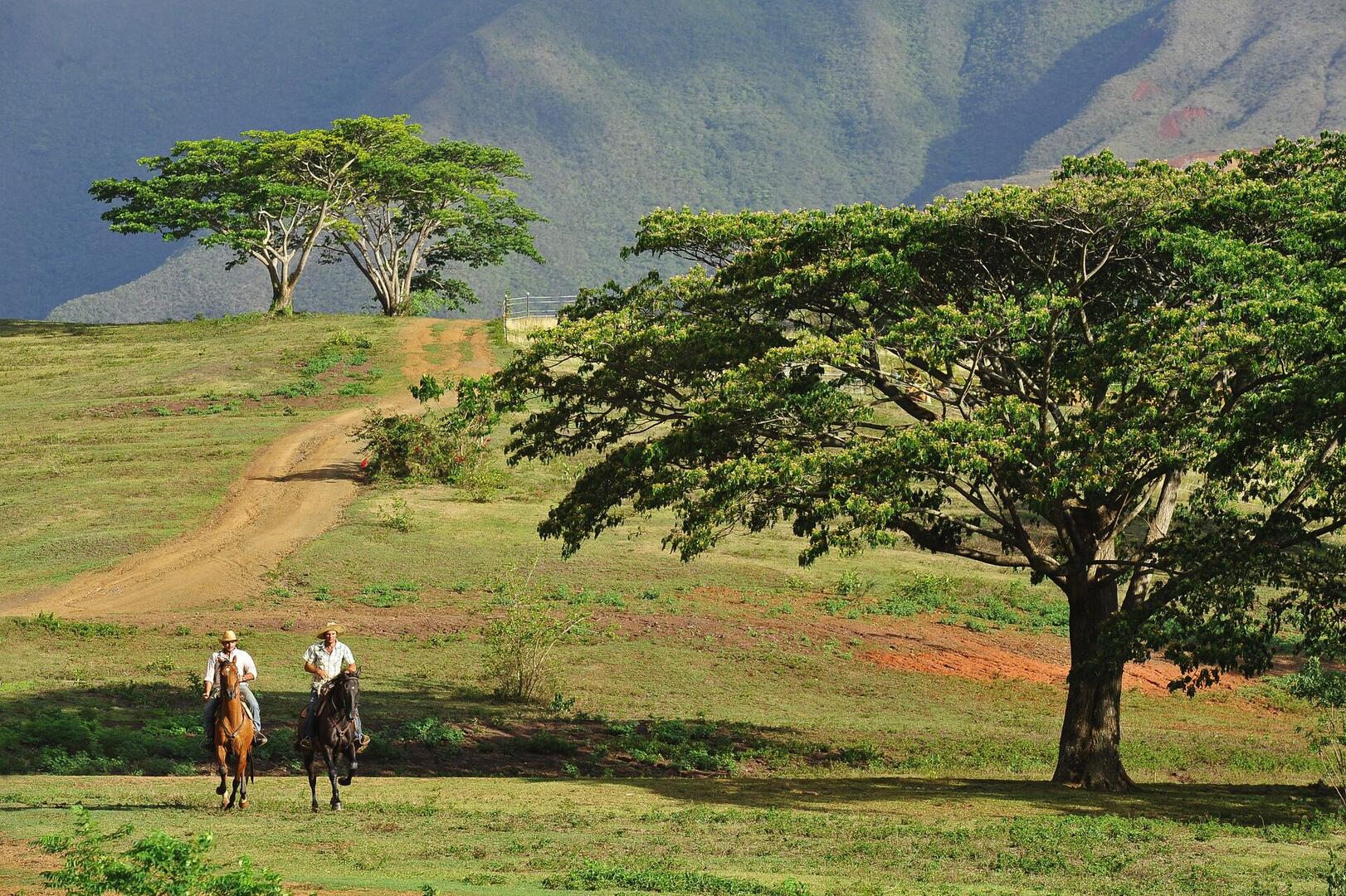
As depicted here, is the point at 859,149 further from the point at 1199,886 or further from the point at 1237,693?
the point at 1199,886

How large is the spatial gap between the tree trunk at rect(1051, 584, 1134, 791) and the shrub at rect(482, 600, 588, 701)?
9.43m

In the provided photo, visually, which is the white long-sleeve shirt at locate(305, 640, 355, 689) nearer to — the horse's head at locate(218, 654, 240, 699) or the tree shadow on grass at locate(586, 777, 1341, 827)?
the horse's head at locate(218, 654, 240, 699)

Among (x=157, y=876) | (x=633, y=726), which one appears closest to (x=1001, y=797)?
(x=633, y=726)

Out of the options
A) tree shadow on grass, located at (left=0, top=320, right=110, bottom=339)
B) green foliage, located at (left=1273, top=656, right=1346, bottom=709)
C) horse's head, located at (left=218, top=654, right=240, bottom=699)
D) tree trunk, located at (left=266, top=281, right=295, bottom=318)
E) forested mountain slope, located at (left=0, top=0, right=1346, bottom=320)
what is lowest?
horse's head, located at (left=218, top=654, right=240, bottom=699)

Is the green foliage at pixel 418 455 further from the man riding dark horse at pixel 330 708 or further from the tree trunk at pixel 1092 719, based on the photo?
the man riding dark horse at pixel 330 708

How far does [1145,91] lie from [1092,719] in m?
171

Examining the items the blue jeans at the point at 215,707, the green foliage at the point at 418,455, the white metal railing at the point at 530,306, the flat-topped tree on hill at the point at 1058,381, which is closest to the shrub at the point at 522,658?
the flat-topped tree on hill at the point at 1058,381

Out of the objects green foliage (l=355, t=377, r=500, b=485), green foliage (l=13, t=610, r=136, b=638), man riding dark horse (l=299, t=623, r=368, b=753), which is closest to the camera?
man riding dark horse (l=299, t=623, r=368, b=753)

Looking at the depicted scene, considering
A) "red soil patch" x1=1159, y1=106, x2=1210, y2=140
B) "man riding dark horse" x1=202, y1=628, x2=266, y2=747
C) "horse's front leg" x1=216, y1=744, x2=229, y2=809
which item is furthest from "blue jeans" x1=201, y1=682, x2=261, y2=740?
"red soil patch" x1=1159, y1=106, x2=1210, y2=140

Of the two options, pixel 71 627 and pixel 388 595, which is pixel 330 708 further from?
pixel 388 595

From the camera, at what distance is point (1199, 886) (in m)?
13.4

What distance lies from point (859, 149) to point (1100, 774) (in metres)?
168

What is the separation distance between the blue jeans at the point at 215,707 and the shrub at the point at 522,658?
32.1ft

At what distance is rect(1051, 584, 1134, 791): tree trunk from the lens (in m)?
21.0
